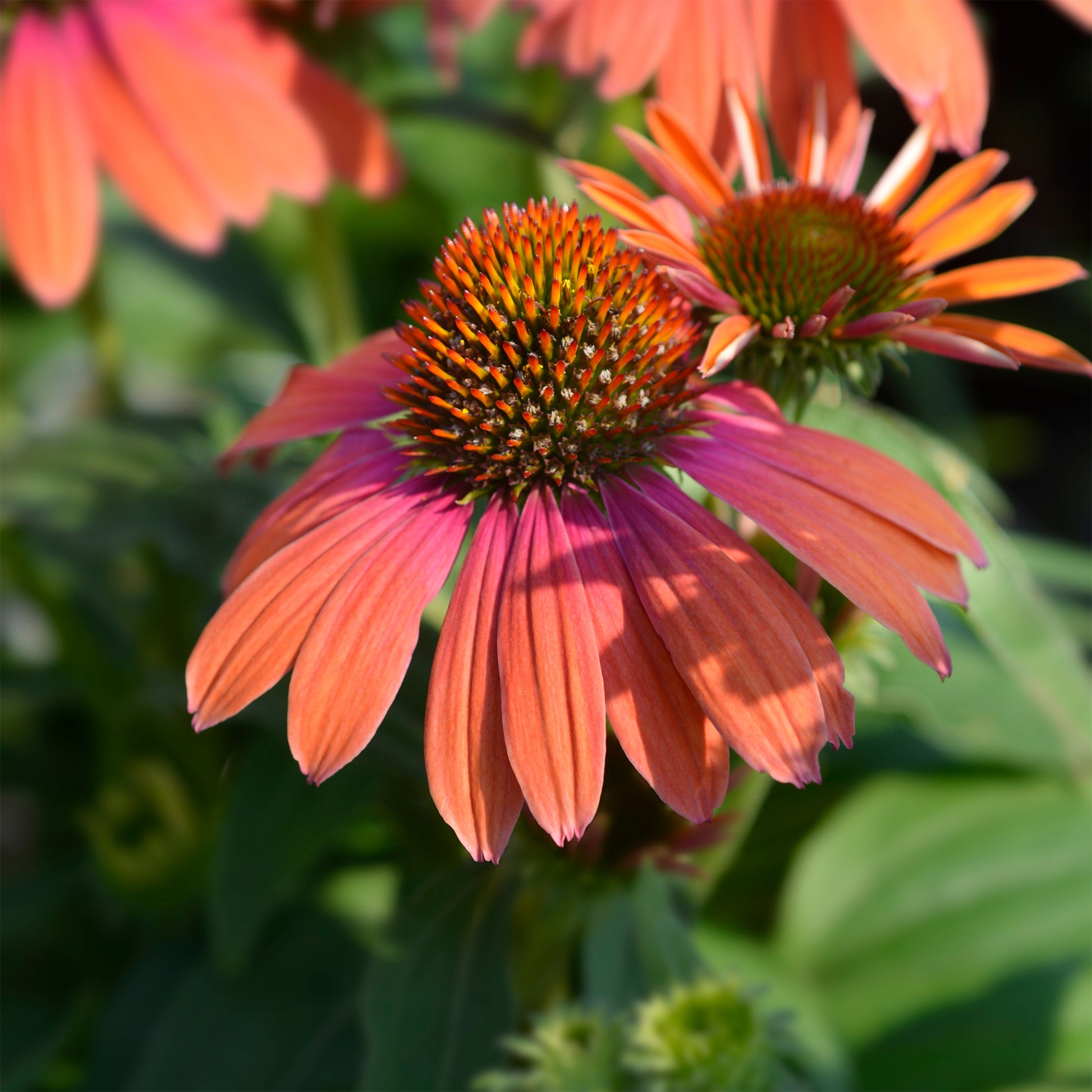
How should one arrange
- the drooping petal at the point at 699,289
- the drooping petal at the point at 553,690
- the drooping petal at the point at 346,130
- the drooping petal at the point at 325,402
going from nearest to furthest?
1. the drooping petal at the point at 553,690
2. the drooping petal at the point at 699,289
3. the drooping petal at the point at 325,402
4. the drooping petal at the point at 346,130

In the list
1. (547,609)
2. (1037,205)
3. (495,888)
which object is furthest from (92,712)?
(1037,205)

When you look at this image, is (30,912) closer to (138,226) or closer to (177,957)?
(177,957)

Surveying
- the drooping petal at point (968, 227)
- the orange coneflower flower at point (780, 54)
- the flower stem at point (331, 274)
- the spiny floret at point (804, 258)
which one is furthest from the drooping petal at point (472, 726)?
the flower stem at point (331, 274)

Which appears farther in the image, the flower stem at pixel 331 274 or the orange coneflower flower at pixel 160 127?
the flower stem at pixel 331 274

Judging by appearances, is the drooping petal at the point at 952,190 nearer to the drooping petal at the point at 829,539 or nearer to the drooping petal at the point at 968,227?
the drooping petal at the point at 968,227

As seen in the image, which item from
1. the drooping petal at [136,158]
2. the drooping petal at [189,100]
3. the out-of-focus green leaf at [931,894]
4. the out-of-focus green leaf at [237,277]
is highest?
the drooping petal at [189,100]

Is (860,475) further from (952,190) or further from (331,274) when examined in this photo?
(331,274)

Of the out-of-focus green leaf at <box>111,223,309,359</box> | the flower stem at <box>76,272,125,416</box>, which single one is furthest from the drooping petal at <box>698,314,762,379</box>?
the out-of-focus green leaf at <box>111,223,309,359</box>
